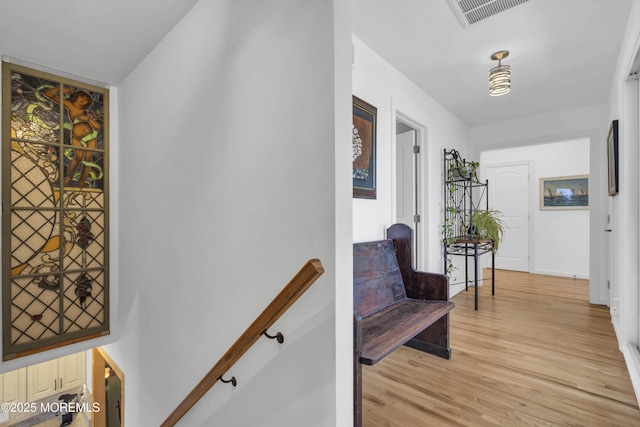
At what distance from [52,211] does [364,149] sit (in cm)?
289

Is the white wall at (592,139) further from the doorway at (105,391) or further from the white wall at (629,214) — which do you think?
the doorway at (105,391)

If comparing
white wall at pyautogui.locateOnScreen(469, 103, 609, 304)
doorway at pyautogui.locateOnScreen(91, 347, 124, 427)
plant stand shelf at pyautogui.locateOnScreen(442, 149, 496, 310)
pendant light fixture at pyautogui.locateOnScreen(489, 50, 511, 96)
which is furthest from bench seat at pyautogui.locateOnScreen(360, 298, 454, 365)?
doorway at pyautogui.locateOnScreen(91, 347, 124, 427)

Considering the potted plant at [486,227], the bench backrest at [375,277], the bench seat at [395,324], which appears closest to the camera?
the bench seat at [395,324]

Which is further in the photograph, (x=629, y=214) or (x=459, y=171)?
(x=459, y=171)

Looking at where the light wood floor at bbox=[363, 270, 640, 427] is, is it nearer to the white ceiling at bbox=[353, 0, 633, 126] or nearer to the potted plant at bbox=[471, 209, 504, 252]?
the potted plant at bbox=[471, 209, 504, 252]

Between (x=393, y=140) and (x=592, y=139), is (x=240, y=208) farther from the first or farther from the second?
(x=592, y=139)

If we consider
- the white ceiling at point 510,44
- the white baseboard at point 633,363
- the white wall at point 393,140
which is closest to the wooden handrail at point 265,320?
the white wall at point 393,140

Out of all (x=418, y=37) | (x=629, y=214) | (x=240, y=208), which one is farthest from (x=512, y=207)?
(x=240, y=208)

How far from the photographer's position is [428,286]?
97.0 inches

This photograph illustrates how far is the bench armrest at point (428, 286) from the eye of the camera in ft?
7.84

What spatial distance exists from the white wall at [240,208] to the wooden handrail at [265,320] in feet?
0.19

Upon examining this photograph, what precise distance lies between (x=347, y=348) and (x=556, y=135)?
4388mm

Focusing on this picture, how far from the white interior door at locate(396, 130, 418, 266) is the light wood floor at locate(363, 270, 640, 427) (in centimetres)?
121

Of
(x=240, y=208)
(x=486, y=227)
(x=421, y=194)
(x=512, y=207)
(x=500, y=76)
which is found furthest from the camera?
(x=512, y=207)
